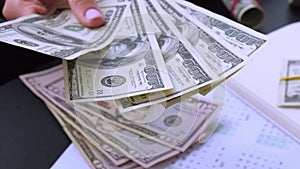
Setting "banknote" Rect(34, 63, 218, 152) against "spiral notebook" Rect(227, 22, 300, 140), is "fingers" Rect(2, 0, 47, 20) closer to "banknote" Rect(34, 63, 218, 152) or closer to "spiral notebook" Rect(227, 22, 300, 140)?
"banknote" Rect(34, 63, 218, 152)

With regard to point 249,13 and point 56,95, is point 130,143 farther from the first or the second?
point 249,13

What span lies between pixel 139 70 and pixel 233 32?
15 centimetres

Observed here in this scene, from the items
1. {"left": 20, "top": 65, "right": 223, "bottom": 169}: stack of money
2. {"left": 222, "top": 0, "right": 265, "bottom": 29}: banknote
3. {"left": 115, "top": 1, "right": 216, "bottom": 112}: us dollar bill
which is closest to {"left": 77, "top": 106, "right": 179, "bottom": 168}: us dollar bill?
{"left": 20, "top": 65, "right": 223, "bottom": 169}: stack of money

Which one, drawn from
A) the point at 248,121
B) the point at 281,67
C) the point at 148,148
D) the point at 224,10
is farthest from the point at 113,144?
the point at 224,10

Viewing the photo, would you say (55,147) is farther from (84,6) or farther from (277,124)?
(277,124)

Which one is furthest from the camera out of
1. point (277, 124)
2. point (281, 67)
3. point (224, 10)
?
point (224, 10)

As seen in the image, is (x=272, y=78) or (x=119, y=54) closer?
(x=119, y=54)

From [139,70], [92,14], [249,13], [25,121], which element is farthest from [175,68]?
[249,13]

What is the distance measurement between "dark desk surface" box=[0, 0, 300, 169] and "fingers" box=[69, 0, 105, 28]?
16cm

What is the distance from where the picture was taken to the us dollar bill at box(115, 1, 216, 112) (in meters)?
0.54

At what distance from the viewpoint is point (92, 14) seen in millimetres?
662

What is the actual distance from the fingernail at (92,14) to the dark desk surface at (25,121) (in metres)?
0.17

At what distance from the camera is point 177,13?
0.68 metres

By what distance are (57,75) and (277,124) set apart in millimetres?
377
